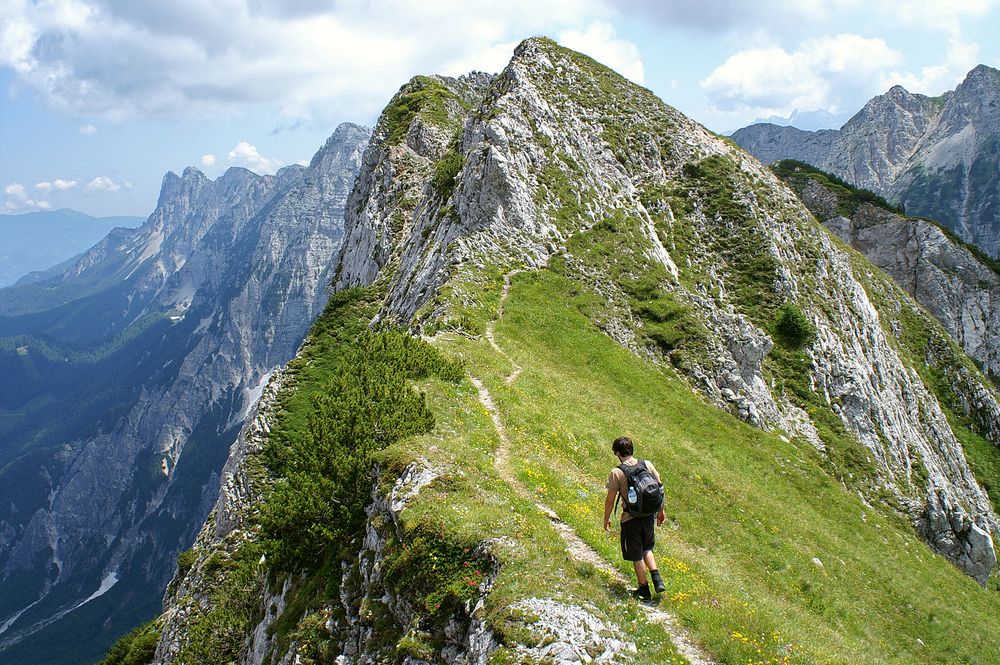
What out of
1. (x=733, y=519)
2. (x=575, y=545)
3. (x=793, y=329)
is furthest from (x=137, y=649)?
(x=793, y=329)

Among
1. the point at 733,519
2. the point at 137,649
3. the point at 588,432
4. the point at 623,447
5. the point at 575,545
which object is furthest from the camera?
the point at 137,649

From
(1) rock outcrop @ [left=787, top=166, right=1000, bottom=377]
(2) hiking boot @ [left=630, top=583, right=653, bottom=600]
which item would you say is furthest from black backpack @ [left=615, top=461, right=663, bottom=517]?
(1) rock outcrop @ [left=787, top=166, right=1000, bottom=377]

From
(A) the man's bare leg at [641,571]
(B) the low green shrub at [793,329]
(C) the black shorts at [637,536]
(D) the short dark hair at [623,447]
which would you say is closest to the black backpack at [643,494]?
(C) the black shorts at [637,536]

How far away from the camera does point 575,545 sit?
13461 mm

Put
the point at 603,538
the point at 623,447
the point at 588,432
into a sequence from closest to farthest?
the point at 623,447, the point at 603,538, the point at 588,432

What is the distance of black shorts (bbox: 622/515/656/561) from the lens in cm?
1132

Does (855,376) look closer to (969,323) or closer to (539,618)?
(539,618)

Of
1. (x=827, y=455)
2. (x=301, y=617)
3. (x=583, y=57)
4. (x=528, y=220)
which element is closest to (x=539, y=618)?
(x=301, y=617)

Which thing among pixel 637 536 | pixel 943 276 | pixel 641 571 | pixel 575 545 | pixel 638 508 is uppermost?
pixel 943 276

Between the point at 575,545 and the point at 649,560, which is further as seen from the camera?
the point at 575,545

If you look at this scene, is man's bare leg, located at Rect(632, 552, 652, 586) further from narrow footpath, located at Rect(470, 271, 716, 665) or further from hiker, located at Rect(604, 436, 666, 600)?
narrow footpath, located at Rect(470, 271, 716, 665)

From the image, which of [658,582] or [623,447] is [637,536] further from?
[623,447]

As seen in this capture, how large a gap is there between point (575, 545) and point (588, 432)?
963cm

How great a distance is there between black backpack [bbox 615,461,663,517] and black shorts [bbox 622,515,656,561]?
0.21 m
